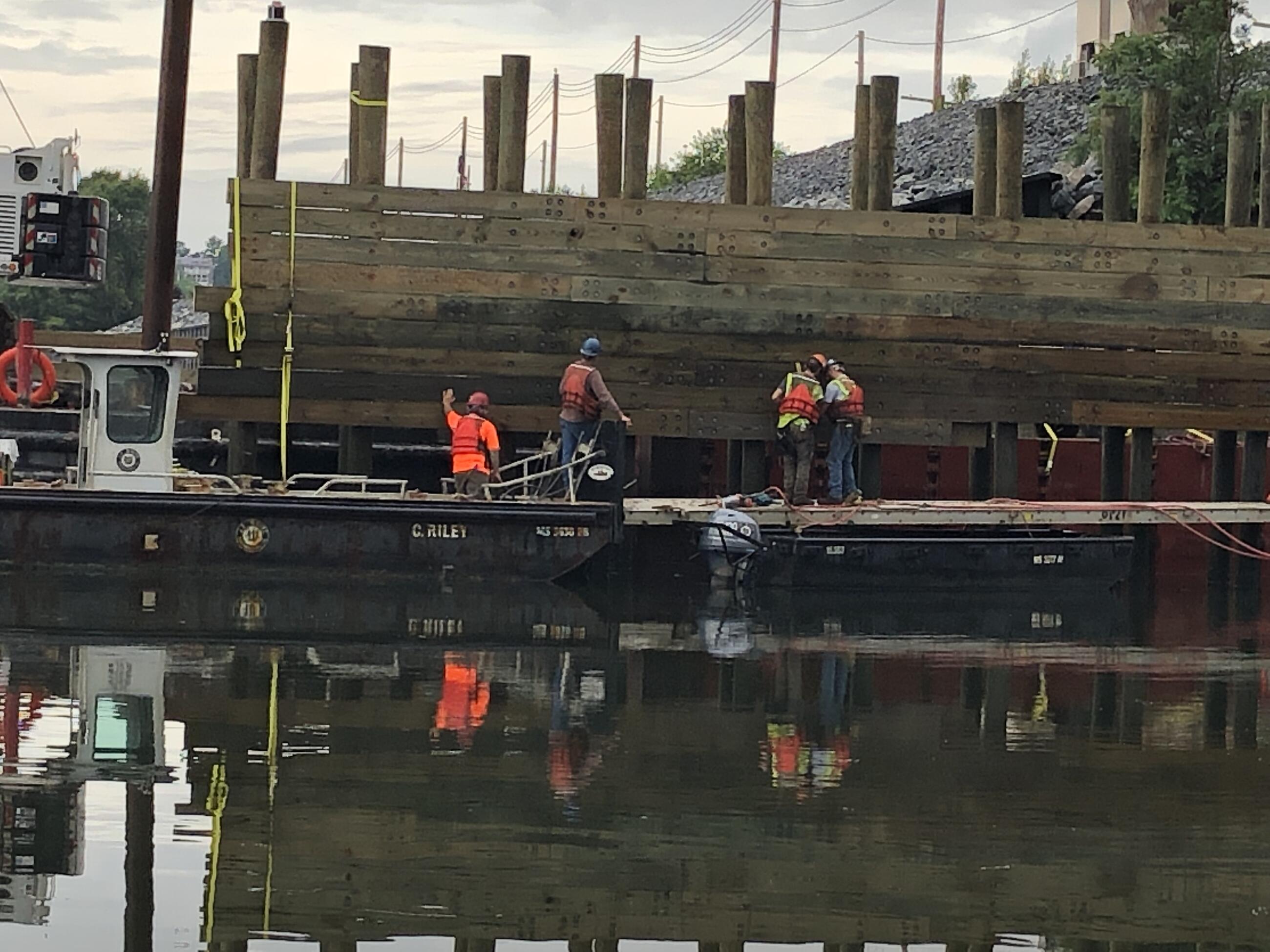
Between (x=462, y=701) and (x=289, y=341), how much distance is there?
8.96 meters

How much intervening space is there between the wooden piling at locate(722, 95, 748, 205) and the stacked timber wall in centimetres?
84

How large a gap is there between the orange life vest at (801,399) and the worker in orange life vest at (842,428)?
18 cm

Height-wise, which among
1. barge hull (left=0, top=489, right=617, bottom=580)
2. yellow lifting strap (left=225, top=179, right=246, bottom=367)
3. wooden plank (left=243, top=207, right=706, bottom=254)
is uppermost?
wooden plank (left=243, top=207, right=706, bottom=254)

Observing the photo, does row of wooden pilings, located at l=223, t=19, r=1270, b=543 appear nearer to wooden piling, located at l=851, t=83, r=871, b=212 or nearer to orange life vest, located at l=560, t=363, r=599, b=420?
wooden piling, located at l=851, t=83, r=871, b=212

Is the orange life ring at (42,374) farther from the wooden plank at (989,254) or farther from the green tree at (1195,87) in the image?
the green tree at (1195,87)

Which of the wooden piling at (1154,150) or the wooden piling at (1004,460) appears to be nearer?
the wooden piling at (1004,460)

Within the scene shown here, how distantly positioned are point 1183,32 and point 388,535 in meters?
16.9

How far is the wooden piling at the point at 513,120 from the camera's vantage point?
21.6 m

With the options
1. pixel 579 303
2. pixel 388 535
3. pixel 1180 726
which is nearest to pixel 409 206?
pixel 579 303

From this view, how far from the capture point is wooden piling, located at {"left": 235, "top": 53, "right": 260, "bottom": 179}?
858 inches

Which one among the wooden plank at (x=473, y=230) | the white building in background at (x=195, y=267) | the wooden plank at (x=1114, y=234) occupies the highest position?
the white building in background at (x=195, y=267)

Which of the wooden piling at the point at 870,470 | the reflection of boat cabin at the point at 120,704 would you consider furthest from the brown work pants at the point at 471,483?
the reflection of boat cabin at the point at 120,704

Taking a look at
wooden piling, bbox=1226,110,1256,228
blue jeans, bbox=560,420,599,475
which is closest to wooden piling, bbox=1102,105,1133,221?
wooden piling, bbox=1226,110,1256,228

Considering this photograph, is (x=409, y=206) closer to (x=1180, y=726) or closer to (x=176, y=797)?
(x=1180, y=726)
